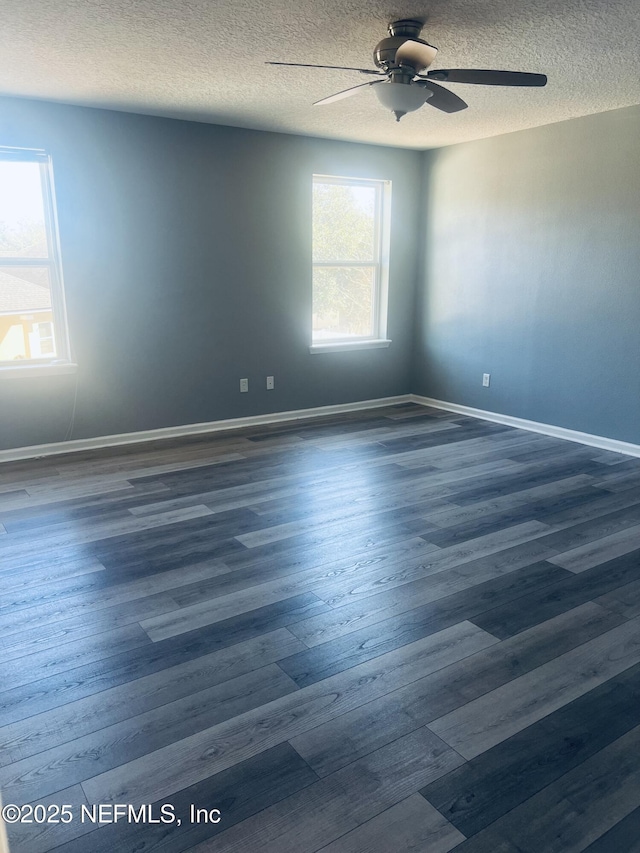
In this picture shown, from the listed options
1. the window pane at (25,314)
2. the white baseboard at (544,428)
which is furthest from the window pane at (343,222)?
the window pane at (25,314)

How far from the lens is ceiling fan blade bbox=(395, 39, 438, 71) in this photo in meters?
2.63

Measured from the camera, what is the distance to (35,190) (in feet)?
13.9

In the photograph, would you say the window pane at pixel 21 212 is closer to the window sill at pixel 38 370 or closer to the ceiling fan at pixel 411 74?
the window sill at pixel 38 370

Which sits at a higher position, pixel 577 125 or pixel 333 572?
pixel 577 125

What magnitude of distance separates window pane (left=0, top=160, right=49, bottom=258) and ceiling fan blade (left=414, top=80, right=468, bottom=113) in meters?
2.76

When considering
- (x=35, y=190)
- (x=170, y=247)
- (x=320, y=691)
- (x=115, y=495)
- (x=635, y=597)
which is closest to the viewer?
(x=320, y=691)

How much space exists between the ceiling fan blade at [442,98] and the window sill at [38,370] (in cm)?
299

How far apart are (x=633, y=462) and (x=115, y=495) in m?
3.50

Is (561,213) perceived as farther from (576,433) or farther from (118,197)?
(118,197)

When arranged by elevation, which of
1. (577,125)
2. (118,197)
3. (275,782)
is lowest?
(275,782)

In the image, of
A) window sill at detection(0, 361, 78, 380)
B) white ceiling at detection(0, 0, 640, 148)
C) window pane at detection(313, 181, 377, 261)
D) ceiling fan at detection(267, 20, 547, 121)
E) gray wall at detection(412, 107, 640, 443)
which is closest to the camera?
white ceiling at detection(0, 0, 640, 148)

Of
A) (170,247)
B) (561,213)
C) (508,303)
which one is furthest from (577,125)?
(170,247)

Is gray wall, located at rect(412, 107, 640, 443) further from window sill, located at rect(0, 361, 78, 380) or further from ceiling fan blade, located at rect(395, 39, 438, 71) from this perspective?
window sill, located at rect(0, 361, 78, 380)

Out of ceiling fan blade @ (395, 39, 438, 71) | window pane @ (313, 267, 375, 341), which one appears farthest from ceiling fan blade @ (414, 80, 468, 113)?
window pane @ (313, 267, 375, 341)
